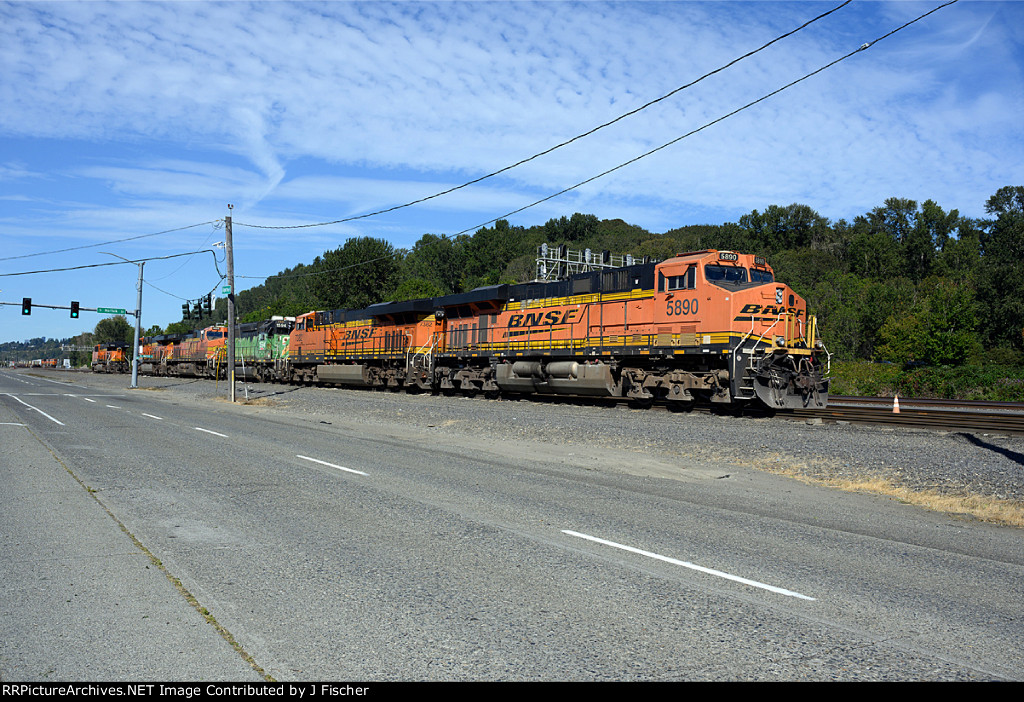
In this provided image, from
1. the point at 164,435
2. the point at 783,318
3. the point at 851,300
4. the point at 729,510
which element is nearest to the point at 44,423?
the point at 164,435

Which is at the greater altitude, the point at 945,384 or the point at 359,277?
the point at 359,277

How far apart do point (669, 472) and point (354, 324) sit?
95.7 ft

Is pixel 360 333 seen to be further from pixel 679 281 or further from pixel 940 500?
pixel 940 500

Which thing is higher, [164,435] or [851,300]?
[851,300]

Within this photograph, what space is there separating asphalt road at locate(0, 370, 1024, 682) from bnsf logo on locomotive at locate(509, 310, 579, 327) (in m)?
13.6

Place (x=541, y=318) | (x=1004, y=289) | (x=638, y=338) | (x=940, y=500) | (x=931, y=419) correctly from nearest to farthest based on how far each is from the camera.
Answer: (x=940, y=500), (x=931, y=419), (x=638, y=338), (x=541, y=318), (x=1004, y=289)

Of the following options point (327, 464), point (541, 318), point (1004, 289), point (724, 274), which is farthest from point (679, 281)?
point (1004, 289)

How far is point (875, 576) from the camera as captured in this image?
18.7 feet

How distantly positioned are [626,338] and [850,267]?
78.1 m

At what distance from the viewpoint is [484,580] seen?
5.37m

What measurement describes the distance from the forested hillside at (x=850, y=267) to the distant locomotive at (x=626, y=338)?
2151 centimetres

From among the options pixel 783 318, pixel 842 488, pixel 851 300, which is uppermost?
pixel 851 300

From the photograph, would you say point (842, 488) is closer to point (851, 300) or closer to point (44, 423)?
point (44, 423)
